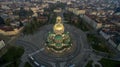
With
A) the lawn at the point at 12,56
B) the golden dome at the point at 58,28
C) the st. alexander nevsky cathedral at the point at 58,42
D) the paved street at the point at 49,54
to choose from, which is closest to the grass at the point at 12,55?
the lawn at the point at 12,56

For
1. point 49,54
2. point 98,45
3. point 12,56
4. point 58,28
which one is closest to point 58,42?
point 58,28

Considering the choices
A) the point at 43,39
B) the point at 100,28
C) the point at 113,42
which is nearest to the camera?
the point at 113,42

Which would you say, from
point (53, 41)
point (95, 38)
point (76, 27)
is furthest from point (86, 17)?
point (53, 41)

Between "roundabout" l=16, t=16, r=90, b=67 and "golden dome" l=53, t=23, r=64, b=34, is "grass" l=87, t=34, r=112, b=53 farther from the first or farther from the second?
"golden dome" l=53, t=23, r=64, b=34

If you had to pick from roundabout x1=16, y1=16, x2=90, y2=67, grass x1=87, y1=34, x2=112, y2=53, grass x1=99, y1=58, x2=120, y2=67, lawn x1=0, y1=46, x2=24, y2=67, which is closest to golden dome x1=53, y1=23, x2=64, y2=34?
roundabout x1=16, y1=16, x2=90, y2=67

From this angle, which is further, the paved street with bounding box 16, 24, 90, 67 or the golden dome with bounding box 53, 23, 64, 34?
the golden dome with bounding box 53, 23, 64, 34

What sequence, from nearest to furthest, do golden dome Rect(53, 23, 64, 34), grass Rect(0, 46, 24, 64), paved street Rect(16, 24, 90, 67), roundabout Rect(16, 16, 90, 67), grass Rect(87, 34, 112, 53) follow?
grass Rect(0, 46, 24, 64), paved street Rect(16, 24, 90, 67), roundabout Rect(16, 16, 90, 67), grass Rect(87, 34, 112, 53), golden dome Rect(53, 23, 64, 34)

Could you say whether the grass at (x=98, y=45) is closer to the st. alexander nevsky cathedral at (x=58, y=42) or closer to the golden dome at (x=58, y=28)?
the st. alexander nevsky cathedral at (x=58, y=42)

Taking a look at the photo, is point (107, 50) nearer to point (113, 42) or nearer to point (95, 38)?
point (113, 42)

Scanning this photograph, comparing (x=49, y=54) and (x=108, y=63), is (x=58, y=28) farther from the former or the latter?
(x=108, y=63)
